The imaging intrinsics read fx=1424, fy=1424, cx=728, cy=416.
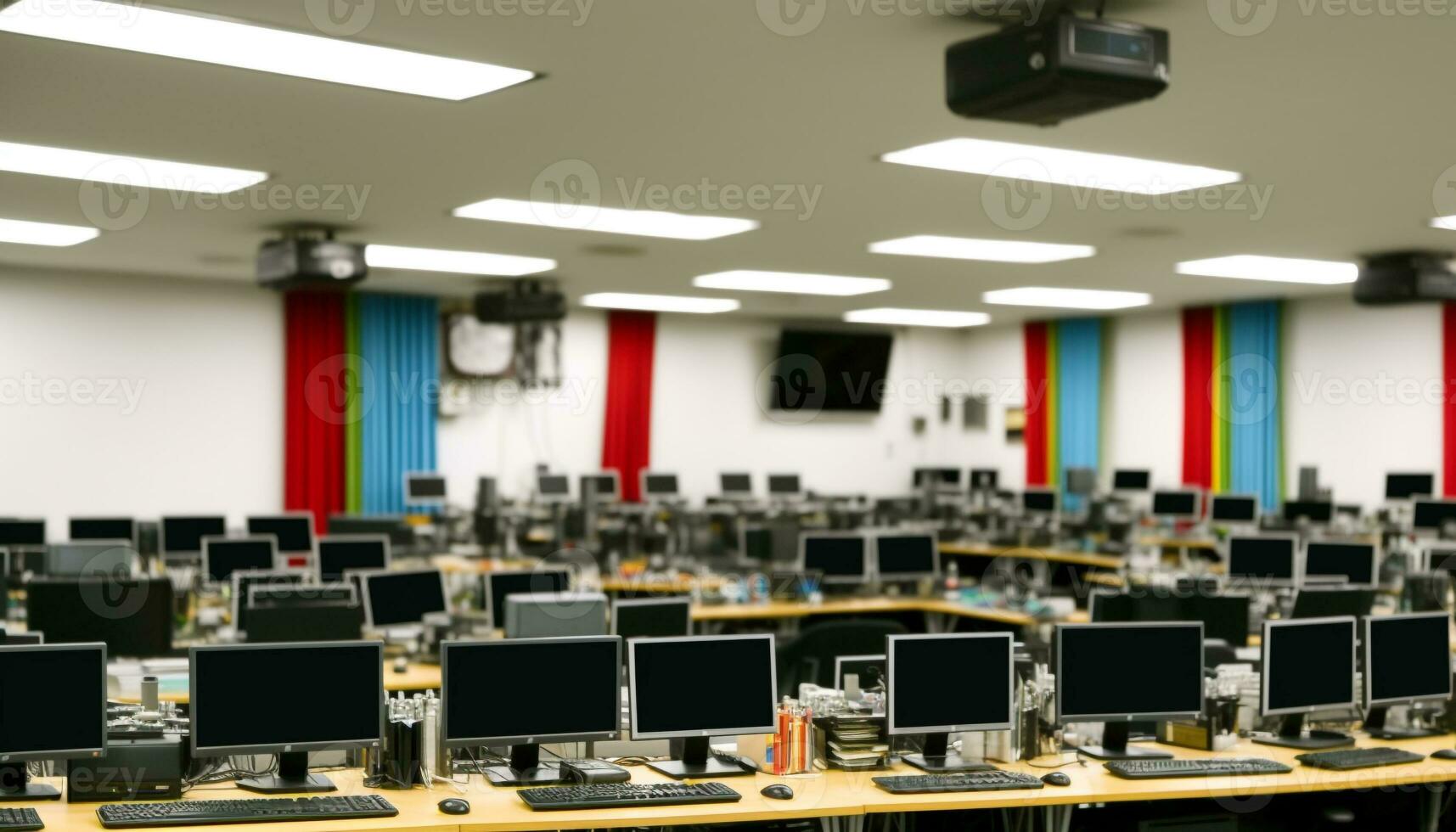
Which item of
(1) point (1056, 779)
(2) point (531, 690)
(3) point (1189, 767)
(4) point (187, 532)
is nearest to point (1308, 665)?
(3) point (1189, 767)

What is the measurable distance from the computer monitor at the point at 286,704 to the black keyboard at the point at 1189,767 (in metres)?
2.63

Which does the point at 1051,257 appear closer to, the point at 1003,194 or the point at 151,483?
the point at 1003,194

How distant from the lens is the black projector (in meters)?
3.92

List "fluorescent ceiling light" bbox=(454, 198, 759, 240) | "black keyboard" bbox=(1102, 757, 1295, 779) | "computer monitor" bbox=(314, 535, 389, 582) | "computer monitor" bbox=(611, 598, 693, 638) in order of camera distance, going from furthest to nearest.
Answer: "computer monitor" bbox=(314, 535, 389, 582), "fluorescent ceiling light" bbox=(454, 198, 759, 240), "computer monitor" bbox=(611, 598, 693, 638), "black keyboard" bbox=(1102, 757, 1295, 779)

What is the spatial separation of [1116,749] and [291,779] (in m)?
3.02

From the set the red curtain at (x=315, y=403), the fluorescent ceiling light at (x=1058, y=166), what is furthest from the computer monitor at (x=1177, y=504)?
the red curtain at (x=315, y=403)

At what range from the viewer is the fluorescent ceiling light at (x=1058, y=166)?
6699 mm

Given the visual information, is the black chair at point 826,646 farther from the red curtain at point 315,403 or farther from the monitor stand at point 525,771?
the red curtain at point 315,403

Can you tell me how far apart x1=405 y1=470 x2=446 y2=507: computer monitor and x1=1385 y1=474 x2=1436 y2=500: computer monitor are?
901 cm

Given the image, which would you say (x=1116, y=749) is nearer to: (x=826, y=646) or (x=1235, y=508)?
(x=826, y=646)

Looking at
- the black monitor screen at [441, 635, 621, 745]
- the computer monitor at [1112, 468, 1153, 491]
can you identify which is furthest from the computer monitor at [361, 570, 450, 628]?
the computer monitor at [1112, 468, 1153, 491]

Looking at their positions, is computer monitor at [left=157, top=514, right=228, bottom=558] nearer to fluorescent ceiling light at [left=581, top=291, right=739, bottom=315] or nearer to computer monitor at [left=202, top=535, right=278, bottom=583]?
computer monitor at [left=202, top=535, right=278, bottom=583]

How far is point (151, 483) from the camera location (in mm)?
13305

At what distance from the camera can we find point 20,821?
13.7 feet
